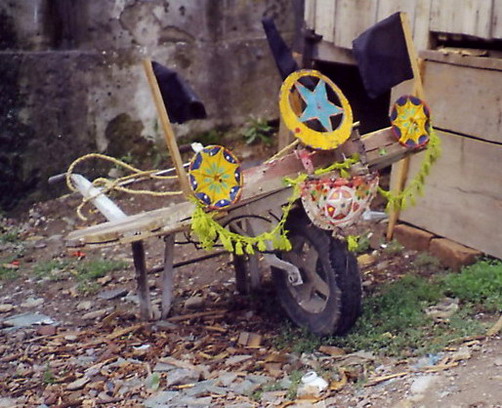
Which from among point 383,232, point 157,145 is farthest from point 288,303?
point 157,145

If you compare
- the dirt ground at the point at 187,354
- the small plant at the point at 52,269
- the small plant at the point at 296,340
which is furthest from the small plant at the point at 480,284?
the small plant at the point at 52,269

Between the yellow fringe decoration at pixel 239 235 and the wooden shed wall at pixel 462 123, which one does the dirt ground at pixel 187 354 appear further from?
the yellow fringe decoration at pixel 239 235

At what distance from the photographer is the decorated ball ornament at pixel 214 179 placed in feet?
15.4

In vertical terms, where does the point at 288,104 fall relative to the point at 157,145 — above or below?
above

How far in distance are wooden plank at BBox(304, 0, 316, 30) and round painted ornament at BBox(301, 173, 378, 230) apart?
10.4 ft

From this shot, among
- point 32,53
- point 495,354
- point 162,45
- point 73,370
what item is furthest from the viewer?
point 162,45

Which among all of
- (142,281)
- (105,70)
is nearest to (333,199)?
(142,281)

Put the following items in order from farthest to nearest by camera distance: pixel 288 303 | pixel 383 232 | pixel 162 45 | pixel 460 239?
pixel 162 45 → pixel 383 232 → pixel 460 239 → pixel 288 303

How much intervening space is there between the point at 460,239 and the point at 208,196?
262cm

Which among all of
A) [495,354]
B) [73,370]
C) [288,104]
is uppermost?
[288,104]

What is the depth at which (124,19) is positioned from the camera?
28.6 ft

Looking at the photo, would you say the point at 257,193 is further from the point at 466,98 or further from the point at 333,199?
the point at 466,98

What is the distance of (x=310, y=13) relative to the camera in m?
7.66

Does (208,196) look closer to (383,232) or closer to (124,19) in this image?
(383,232)
